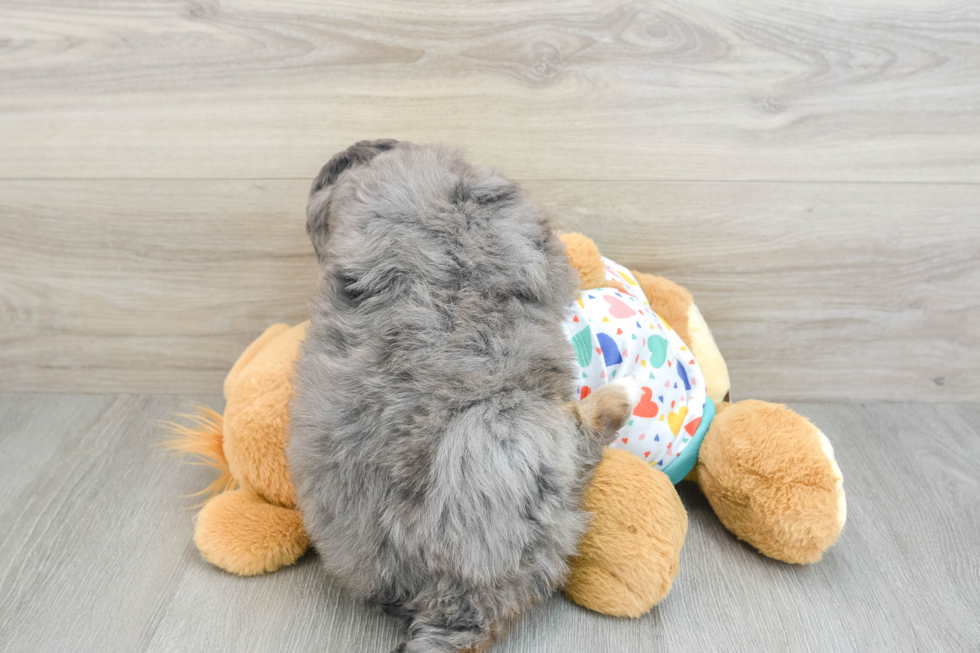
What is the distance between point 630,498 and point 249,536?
42 centimetres

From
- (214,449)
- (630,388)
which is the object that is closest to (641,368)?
(630,388)

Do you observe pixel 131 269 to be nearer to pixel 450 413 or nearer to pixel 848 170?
pixel 450 413

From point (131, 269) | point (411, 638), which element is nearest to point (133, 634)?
point (411, 638)

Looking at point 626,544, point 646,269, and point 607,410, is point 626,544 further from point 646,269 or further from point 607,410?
point 646,269

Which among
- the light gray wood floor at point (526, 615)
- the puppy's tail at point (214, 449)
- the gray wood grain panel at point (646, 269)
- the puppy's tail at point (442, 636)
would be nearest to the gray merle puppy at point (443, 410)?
the puppy's tail at point (442, 636)

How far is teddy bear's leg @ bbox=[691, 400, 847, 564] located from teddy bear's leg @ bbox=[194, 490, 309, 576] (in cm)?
48

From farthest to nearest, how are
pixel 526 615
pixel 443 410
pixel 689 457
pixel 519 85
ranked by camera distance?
pixel 519 85
pixel 689 457
pixel 526 615
pixel 443 410

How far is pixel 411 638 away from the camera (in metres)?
0.61

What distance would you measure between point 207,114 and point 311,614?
2.21 ft

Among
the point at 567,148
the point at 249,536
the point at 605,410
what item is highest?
the point at 567,148

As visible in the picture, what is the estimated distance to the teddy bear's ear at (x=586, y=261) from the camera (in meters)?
0.83

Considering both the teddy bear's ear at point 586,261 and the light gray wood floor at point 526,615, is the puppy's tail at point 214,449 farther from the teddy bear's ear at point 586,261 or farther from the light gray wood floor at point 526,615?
the teddy bear's ear at point 586,261

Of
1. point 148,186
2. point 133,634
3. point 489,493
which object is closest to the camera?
point 489,493

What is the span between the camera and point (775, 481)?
0.76 metres
